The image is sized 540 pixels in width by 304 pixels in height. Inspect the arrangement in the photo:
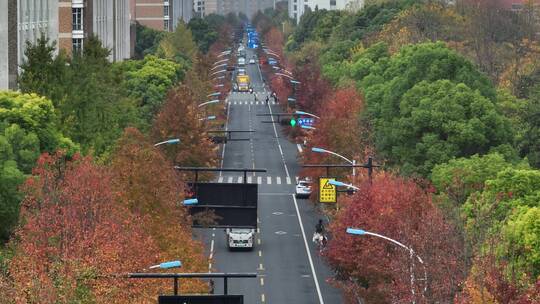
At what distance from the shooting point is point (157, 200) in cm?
5462

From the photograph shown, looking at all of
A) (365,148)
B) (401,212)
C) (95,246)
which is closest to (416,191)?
(401,212)

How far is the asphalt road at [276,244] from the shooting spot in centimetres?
6500

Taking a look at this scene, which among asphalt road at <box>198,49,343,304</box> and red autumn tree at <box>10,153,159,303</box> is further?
asphalt road at <box>198,49,343,304</box>

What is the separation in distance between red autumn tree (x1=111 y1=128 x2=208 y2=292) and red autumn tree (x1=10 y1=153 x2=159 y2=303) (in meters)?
1.30

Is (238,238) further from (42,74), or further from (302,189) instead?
(302,189)

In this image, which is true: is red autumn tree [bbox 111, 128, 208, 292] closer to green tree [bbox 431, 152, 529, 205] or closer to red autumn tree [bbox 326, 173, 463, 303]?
red autumn tree [bbox 326, 173, 463, 303]

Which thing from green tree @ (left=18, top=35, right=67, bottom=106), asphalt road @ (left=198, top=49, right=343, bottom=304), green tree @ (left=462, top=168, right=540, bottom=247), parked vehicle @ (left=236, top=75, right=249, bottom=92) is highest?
green tree @ (left=18, top=35, right=67, bottom=106)

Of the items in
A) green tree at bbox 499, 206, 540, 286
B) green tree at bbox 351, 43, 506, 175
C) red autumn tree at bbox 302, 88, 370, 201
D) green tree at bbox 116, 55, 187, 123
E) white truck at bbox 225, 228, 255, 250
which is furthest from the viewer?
green tree at bbox 116, 55, 187, 123

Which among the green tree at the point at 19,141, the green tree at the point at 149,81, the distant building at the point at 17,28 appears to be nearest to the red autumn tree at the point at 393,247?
the green tree at the point at 19,141

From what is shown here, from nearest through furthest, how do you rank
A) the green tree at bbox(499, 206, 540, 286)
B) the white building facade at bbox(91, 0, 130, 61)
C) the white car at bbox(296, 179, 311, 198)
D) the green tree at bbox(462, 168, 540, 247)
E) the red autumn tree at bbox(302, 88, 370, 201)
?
the green tree at bbox(499, 206, 540, 286), the green tree at bbox(462, 168, 540, 247), the red autumn tree at bbox(302, 88, 370, 201), the white car at bbox(296, 179, 311, 198), the white building facade at bbox(91, 0, 130, 61)

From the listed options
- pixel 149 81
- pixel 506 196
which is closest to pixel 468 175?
pixel 506 196

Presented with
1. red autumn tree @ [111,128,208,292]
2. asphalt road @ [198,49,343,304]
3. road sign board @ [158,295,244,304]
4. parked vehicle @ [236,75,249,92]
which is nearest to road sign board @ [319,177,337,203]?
asphalt road @ [198,49,343,304]

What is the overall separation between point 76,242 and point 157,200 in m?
12.9

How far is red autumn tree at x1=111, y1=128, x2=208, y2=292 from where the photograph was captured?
51.8 meters
